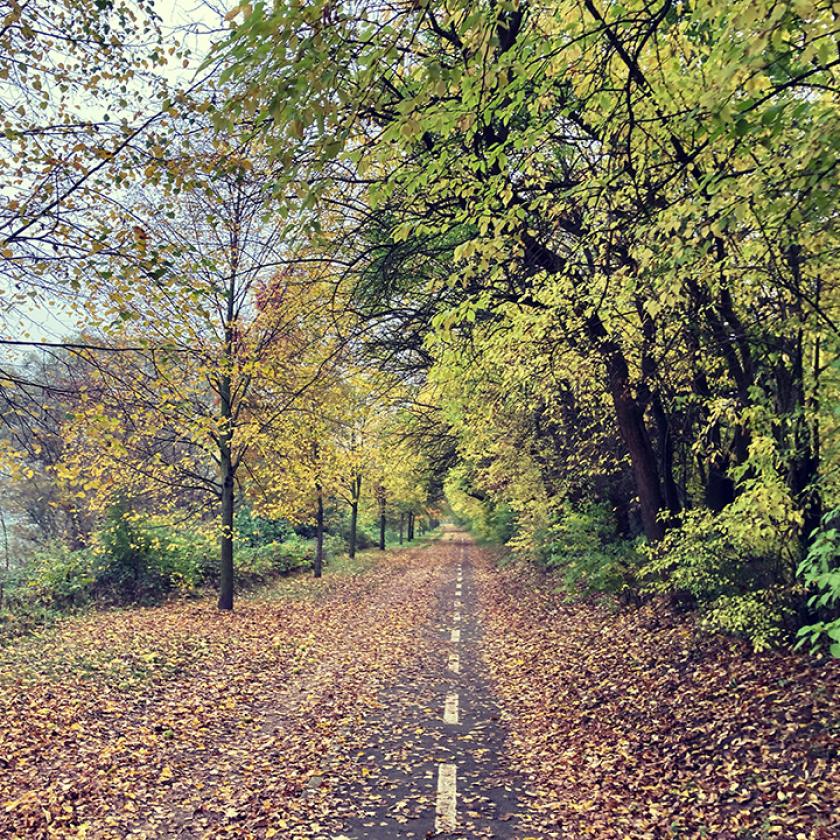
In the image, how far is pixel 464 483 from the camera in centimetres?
2642

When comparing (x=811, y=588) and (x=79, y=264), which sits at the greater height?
(x=79, y=264)

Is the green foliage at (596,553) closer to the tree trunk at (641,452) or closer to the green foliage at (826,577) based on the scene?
the tree trunk at (641,452)

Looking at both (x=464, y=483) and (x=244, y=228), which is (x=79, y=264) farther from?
(x=464, y=483)

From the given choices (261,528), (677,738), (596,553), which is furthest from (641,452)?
(261,528)

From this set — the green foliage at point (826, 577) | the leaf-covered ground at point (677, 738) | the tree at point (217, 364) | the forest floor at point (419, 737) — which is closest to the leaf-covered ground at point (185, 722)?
the forest floor at point (419, 737)

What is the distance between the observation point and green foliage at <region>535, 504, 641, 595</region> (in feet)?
39.2

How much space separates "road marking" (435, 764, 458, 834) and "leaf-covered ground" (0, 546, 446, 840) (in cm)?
92

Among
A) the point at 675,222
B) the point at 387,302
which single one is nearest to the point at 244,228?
the point at 387,302

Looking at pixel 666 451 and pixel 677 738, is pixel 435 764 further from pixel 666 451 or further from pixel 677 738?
pixel 666 451

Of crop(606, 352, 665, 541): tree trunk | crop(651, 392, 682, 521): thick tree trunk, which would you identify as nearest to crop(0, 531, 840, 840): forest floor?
crop(606, 352, 665, 541): tree trunk

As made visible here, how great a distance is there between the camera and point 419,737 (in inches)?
273

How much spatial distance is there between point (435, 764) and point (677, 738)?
248 centimetres

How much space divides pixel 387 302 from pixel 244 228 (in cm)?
528

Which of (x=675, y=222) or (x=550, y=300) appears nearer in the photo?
(x=675, y=222)
